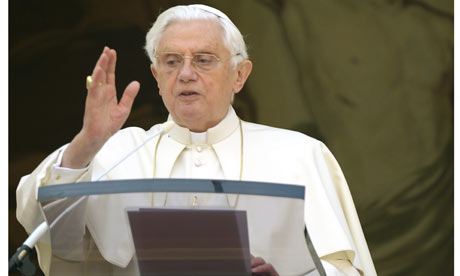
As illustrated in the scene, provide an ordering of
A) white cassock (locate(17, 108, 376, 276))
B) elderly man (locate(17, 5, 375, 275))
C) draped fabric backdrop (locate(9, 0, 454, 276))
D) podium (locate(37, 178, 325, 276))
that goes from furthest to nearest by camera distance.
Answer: draped fabric backdrop (locate(9, 0, 454, 276)) < elderly man (locate(17, 5, 375, 275)) < white cassock (locate(17, 108, 376, 276)) < podium (locate(37, 178, 325, 276))

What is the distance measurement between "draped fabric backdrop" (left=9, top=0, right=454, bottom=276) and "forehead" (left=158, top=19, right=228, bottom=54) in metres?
2.35

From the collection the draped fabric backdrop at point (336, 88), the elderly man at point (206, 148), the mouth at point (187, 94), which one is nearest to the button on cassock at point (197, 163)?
the elderly man at point (206, 148)

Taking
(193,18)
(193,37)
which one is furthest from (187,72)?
(193,18)

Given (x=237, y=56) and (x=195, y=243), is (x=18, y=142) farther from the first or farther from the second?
(x=195, y=243)

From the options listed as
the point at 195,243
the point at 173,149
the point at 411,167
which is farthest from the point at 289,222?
the point at 411,167

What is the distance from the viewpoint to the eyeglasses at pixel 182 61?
362 centimetres

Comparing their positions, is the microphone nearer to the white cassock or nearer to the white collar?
the white cassock

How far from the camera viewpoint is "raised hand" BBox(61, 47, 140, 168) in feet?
9.86

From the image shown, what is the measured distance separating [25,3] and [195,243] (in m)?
3.97

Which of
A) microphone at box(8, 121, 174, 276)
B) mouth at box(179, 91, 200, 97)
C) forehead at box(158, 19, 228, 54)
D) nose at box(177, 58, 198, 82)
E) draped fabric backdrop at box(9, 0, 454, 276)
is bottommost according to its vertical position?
draped fabric backdrop at box(9, 0, 454, 276)

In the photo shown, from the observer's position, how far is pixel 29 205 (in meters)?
3.20

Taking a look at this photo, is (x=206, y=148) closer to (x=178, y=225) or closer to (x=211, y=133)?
(x=211, y=133)

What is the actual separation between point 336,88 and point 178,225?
3.84 meters

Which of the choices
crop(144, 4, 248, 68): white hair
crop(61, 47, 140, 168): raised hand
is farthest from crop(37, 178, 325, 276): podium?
crop(144, 4, 248, 68): white hair
